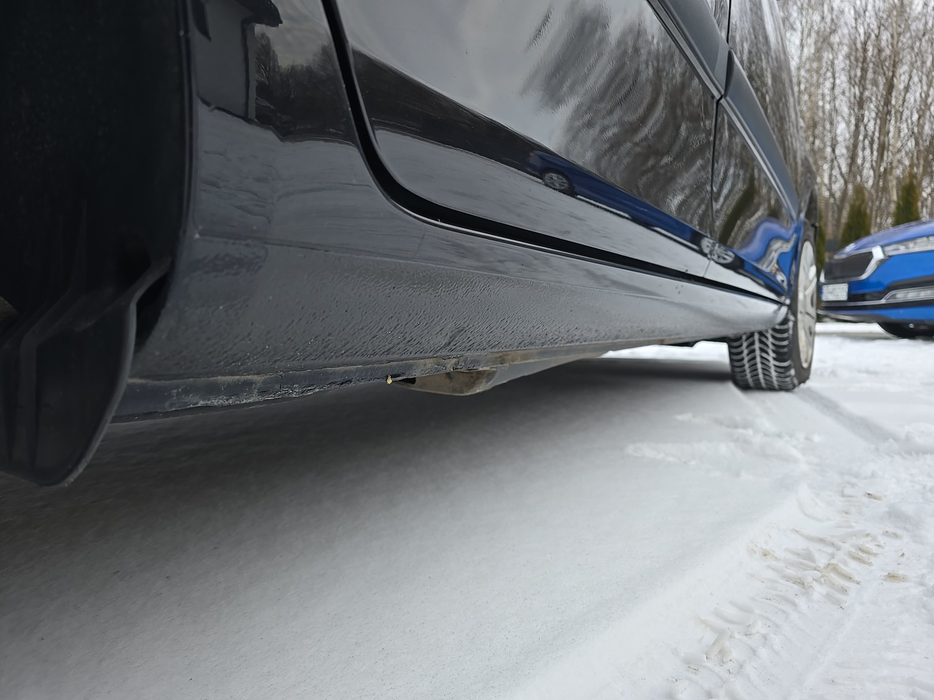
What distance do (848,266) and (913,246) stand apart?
467 millimetres

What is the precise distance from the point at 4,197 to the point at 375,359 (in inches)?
12.7

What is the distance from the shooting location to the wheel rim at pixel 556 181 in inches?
28.5

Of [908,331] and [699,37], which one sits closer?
[699,37]

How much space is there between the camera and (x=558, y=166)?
74cm

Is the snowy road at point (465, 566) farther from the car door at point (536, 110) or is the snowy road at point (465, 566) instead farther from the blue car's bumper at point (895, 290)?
the blue car's bumper at point (895, 290)

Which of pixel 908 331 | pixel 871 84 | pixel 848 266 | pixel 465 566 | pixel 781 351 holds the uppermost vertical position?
pixel 871 84

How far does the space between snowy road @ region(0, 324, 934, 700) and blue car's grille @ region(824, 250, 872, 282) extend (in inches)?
147

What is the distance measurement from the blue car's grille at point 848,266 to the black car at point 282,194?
4.81 metres

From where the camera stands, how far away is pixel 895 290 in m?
4.60

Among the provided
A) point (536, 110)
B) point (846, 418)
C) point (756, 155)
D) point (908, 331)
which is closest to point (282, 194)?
point (536, 110)

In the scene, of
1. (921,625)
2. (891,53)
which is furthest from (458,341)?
(891,53)

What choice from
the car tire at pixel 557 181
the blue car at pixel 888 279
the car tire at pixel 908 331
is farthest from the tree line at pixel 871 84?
the car tire at pixel 557 181

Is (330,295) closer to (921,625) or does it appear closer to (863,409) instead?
(921,625)

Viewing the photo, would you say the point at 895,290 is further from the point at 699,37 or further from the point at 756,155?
the point at 699,37
